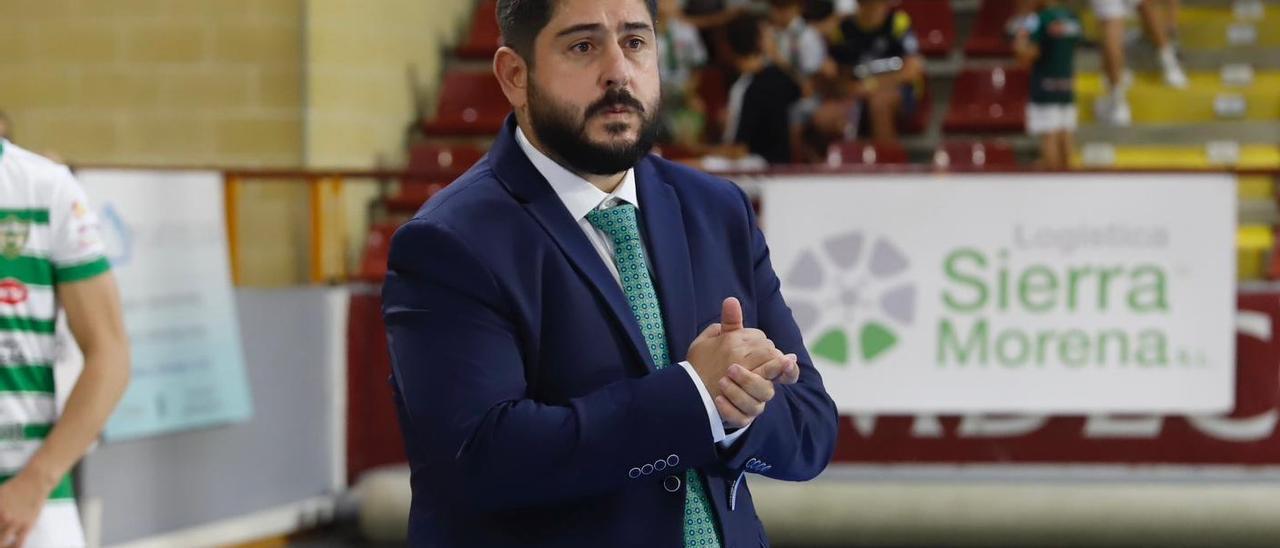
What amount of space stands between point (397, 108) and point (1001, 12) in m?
4.43

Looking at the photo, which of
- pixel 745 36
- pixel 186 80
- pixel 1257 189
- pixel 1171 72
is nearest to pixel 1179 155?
pixel 1171 72

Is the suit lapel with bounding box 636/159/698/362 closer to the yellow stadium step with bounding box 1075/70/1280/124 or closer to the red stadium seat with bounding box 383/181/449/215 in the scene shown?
the red stadium seat with bounding box 383/181/449/215

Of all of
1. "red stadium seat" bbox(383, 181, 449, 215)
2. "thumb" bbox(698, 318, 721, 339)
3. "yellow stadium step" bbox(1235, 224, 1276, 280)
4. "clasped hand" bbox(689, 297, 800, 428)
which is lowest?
"red stadium seat" bbox(383, 181, 449, 215)

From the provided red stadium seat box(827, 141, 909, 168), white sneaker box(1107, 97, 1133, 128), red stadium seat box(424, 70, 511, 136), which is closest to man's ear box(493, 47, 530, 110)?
red stadium seat box(827, 141, 909, 168)

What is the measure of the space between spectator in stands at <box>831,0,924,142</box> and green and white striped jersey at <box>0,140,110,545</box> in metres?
7.87

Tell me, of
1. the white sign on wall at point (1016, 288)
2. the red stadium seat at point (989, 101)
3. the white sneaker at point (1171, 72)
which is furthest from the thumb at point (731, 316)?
the white sneaker at point (1171, 72)

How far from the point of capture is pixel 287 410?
773cm

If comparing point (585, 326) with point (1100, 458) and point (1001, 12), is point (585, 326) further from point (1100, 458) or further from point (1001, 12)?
point (1001, 12)

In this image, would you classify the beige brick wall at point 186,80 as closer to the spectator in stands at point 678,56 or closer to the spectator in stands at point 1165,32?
the spectator in stands at point 678,56

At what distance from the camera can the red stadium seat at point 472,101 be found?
1198 centimetres

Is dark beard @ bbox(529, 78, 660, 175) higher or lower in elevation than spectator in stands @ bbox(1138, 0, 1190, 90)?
higher

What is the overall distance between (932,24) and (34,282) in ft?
33.0

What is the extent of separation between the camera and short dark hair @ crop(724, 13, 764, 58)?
34.9 ft

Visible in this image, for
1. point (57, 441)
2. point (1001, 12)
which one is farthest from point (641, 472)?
point (1001, 12)
